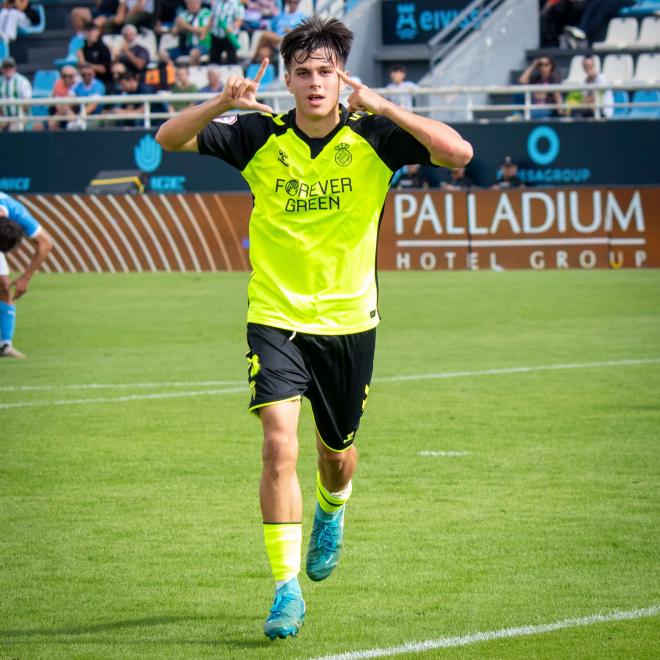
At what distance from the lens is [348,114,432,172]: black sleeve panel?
5871mm

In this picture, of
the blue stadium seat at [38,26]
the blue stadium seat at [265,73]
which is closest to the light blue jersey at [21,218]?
the blue stadium seat at [265,73]

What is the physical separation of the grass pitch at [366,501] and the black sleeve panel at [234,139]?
6.03 ft

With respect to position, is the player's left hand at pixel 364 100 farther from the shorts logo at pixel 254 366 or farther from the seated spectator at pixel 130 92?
the seated spectator at pixel 130 92

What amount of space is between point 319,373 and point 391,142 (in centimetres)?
99

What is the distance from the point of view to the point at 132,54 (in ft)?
96.1

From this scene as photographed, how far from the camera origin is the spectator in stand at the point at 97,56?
29.4 meters

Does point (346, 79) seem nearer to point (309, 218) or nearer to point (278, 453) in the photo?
point (309, 218)

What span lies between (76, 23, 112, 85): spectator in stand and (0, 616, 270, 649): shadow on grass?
81.1 ft

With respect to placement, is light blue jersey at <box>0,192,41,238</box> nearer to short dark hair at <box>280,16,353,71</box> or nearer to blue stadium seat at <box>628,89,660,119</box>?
short dark hair at <box>280,16,353,71</box>

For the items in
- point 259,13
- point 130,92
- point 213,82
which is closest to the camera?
point 213,82

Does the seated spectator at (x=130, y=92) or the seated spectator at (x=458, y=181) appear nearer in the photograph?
the seated spectator at (x=458, y=181)

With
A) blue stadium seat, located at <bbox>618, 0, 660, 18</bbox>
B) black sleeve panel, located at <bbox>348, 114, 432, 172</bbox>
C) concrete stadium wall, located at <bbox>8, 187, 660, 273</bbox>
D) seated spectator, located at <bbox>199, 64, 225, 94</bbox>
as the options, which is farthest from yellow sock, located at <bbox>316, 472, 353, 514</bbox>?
blue stadium seat, located at <bbox>618, 0, 660, 18</bbox>

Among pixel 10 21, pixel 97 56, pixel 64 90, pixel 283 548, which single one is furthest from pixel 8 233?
pixel 10 21

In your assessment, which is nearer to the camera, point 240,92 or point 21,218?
point 240,92
